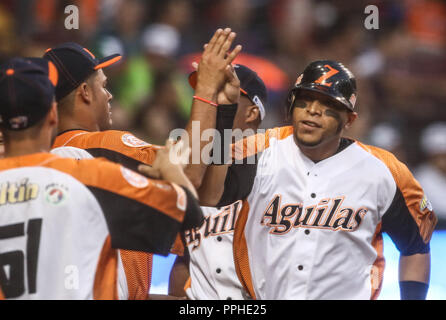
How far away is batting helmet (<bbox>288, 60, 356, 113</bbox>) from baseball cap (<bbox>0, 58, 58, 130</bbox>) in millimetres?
1431

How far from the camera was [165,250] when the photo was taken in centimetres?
290

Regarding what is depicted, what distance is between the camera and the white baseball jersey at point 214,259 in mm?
3934

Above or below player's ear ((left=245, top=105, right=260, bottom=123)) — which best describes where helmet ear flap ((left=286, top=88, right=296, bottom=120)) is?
below

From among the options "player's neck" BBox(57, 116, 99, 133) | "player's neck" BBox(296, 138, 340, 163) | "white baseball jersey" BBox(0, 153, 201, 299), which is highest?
"player's neck" BBox(57, 116, 99, 133)

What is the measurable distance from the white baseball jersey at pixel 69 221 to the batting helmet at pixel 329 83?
115 cm

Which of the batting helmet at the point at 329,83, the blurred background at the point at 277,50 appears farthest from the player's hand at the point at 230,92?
the blurred background at the point at 277,50

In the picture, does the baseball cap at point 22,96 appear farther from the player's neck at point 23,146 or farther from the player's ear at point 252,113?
the player's ear at point 252,113

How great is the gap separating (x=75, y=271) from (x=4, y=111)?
73cm

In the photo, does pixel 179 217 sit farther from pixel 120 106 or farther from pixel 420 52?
pixel 420 52

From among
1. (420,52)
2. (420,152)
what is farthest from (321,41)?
(420,152)

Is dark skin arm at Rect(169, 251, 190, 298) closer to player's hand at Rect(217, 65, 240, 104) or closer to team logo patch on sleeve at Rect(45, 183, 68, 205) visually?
player's hand at Rect(217, 65, 240, 104)

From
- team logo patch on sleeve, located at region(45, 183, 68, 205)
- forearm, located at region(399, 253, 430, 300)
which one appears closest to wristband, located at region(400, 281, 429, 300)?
forearm, located at region(399, 253, 430, 300)

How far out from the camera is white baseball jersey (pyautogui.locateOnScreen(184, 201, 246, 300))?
3.93m
